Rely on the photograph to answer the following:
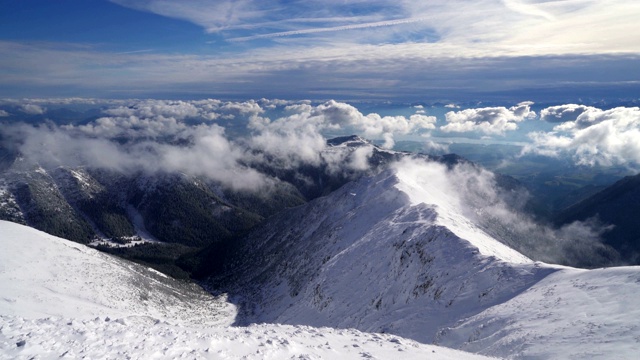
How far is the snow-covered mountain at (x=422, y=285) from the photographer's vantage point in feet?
130

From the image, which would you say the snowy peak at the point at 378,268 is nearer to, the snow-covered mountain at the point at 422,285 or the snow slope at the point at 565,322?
the snow-covered mountain at the point at 422,285

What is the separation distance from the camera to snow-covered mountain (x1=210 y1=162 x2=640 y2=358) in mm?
39656

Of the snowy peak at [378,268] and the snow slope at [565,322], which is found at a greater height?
the snow slope at [565,322]

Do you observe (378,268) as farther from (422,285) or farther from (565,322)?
(565,322)

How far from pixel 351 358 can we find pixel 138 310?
306ft

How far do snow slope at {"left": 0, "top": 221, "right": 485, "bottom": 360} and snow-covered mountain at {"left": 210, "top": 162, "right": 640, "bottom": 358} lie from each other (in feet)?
36.9

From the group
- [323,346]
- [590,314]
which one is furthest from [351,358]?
[590,314]

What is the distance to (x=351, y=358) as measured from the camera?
29438 mm

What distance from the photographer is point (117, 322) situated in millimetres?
31906

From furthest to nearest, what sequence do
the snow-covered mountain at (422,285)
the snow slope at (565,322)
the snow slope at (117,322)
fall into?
the snow-covered mountain at (422,285) → the snow slope at (565,322) → the snow slope at (117,322)

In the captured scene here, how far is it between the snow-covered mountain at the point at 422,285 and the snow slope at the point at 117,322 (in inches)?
443

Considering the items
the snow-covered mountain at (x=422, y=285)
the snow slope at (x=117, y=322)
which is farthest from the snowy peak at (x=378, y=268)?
the snow slope at (x=117, y=322)

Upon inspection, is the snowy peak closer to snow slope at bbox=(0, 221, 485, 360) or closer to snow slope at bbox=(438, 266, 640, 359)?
snow slope at bbox=(438, 266, 640, 359)

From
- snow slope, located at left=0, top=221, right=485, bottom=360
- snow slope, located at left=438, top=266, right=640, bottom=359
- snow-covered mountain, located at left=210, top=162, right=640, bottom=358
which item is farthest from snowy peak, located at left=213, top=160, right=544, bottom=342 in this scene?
snow slope, located at left=0, top=221, right=485, bottom=360
